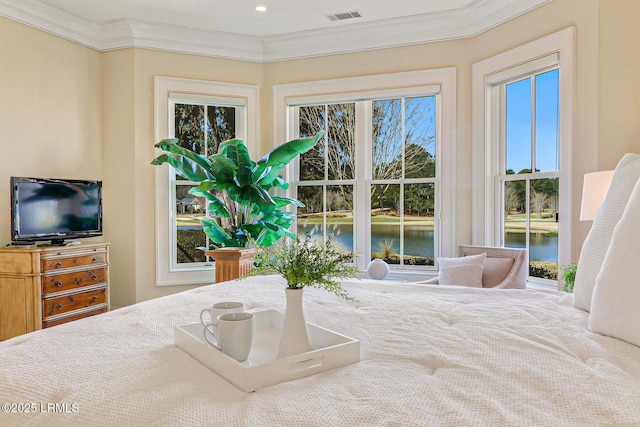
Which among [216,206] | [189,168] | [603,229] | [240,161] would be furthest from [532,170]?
[189,168]

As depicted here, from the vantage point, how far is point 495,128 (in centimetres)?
405

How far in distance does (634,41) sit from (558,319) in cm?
243

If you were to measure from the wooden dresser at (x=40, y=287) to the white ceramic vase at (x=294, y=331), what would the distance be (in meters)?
3.12

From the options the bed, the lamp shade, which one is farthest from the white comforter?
the lamp shade

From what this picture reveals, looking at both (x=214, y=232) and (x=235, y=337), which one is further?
(x=214, y=232)

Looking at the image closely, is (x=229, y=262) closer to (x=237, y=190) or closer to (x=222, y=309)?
(x=237, y=190)

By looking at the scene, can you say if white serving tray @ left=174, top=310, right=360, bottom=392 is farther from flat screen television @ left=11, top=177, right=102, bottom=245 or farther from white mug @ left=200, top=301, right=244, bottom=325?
flat screen television @ left=11, top=177, right=102, bottom=245

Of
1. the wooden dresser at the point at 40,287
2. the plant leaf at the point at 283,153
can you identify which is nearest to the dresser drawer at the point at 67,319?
the wooden dresser at the point at 40,287

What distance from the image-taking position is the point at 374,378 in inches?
39.8

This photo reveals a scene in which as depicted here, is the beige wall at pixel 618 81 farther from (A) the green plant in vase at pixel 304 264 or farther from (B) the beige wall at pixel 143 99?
(A) the green plant in vase at pixel 304 264

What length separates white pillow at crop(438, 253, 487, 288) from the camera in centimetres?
344

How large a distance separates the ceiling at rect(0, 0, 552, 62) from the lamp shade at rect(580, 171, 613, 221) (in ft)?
5.62

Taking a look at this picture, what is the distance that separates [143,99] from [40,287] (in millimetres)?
2074

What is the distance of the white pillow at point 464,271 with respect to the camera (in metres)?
3.44
